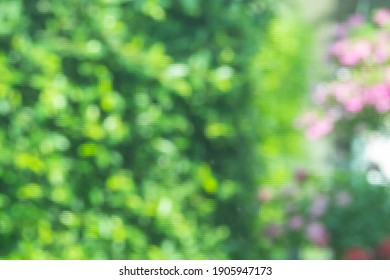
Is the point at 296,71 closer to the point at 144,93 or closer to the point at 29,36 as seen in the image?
the point at 144,93

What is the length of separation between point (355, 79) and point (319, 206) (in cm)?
58

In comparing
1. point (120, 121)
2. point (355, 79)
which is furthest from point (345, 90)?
point (120, 121)

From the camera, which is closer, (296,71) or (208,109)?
(208,109)

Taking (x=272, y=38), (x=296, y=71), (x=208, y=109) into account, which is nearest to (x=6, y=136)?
(x=208, y=109)

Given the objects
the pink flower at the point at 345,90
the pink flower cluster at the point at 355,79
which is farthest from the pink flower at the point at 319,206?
the pink flower at the point at 345,90

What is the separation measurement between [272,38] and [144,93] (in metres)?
0.80

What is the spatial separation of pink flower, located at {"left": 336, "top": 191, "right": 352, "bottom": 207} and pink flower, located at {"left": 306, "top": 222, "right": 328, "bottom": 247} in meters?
0.12

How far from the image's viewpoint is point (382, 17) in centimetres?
258

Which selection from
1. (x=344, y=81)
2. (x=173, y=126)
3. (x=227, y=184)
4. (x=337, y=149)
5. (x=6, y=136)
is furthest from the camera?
(x=337, y=149)

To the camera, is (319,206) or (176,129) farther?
(319,206)

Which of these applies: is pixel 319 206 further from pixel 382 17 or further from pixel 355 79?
pixel 382 17

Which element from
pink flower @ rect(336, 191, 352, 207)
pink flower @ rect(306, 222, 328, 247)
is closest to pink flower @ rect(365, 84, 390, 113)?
pink flower @ rect(336, 191, 352, 207)

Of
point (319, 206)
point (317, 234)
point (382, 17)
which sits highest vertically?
point (382, 17)

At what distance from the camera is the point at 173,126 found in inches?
87.8
